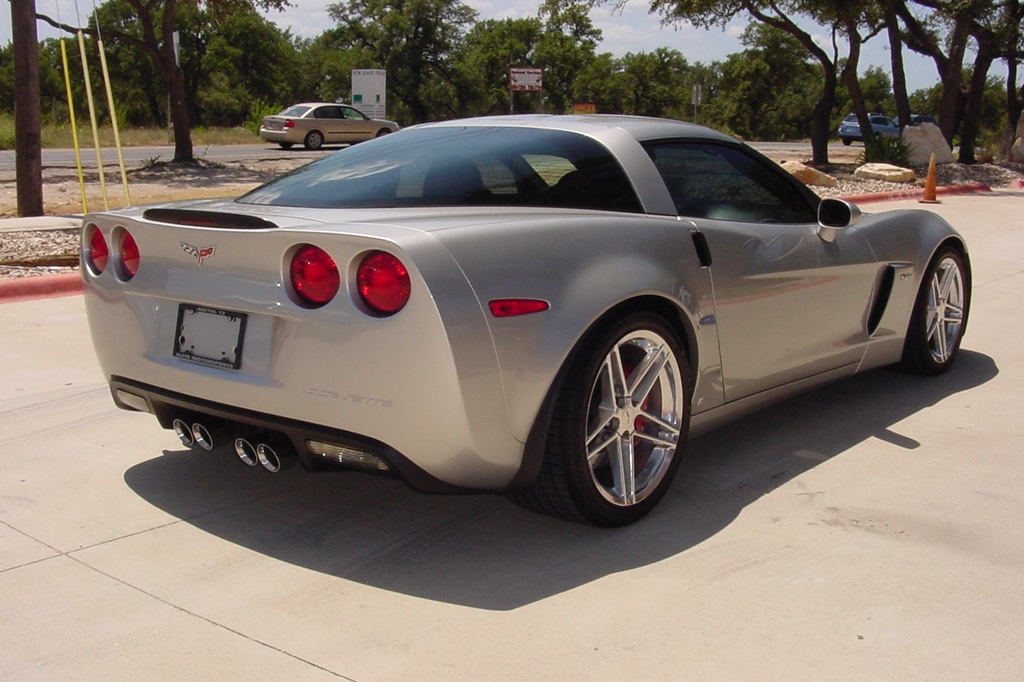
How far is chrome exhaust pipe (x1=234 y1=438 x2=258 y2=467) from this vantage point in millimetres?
3449

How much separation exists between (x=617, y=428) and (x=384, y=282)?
990 mm

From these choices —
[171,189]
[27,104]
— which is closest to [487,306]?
[27,104]

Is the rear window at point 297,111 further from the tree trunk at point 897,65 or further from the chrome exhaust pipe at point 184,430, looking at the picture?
the chrome exhaust pipe at point 184,430

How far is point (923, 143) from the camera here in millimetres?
25234

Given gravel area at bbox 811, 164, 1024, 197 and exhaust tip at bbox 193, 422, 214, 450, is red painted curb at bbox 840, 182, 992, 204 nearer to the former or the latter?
gravel area at bbox 811, 164, 1024, 197

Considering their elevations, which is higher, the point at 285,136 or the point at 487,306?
the point at 487,306

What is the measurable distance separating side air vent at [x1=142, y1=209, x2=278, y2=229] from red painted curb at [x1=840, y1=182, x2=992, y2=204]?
14.9m

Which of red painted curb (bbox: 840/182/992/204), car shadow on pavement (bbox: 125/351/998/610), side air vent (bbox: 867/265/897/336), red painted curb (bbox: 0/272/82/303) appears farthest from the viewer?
red painted curb (bbox: 840/182/992/204)

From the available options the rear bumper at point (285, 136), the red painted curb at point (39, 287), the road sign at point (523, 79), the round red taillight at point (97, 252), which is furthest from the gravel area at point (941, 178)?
the round red taillight at point (97, 252)

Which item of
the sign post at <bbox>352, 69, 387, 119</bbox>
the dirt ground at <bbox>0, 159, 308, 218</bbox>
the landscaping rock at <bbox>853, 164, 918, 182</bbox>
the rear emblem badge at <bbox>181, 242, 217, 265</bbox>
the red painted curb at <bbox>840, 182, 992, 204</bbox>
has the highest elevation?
the sign post at <bbox>352, 69, 387, 119</bbox>

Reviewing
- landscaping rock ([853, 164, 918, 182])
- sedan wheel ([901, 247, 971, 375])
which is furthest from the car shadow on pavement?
landscaping rock ([853, 164, 918, 182])

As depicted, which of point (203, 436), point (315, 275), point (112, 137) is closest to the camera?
A: point (315, 275)

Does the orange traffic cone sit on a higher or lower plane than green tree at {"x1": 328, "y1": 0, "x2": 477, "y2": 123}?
lower

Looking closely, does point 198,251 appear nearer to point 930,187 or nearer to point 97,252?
point 97,252
